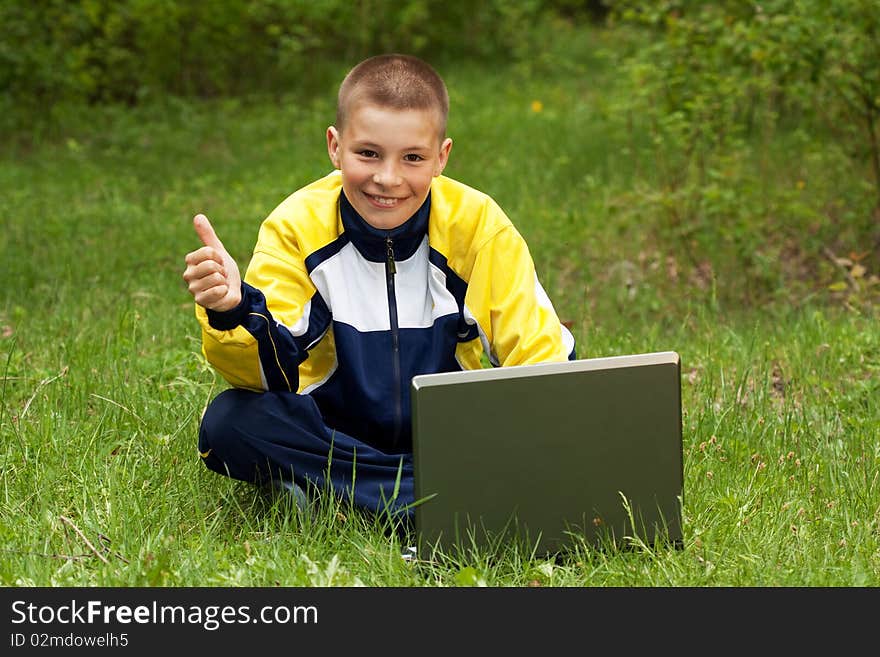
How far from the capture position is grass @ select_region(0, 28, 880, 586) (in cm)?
256

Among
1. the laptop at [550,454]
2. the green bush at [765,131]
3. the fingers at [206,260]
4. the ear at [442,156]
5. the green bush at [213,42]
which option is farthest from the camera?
the green bush at [213,42]

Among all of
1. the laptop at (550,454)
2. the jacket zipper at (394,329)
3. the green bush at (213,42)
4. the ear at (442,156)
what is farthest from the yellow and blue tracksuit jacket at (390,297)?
the green bush at (213,42)

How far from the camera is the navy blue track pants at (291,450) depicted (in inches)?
113

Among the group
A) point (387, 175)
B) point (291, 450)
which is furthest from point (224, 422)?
point (387, 175)

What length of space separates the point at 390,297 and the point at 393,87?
53cm

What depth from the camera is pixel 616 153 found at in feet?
27.7

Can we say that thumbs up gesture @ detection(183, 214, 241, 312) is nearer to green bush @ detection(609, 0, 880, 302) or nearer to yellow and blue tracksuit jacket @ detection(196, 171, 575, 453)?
yellow and blue tracksuit jacket @ detection(196, 171, 575, 453)

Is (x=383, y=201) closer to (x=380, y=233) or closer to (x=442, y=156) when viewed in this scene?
(x=380, y=233)

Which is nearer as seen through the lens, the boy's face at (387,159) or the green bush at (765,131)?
the boy's face at (387,159)

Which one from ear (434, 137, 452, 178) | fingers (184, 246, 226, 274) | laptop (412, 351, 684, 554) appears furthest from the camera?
ear (434, 137, 452, 178)

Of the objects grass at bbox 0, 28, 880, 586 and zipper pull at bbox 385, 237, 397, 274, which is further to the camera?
zipper pull at bbox 385, 237, 397, 274

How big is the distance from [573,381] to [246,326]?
0.79 metres

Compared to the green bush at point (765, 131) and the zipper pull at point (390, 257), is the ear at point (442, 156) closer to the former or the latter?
the zipper pull at point (390, 257)

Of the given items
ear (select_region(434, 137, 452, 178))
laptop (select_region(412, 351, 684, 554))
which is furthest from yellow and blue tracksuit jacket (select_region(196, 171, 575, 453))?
laptop (select_region(412, 351, 684, 554))
